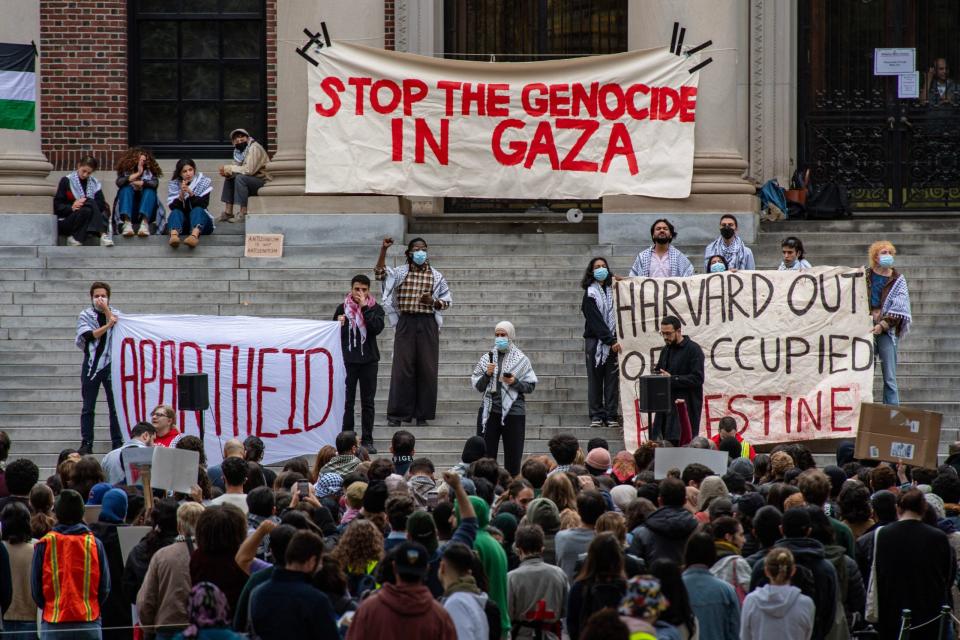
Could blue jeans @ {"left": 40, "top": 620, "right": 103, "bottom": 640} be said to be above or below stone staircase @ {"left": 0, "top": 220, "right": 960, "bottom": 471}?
below

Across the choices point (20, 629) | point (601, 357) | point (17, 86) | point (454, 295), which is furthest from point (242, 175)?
point (20, 629)

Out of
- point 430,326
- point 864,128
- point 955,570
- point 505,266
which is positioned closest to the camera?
point 955,570

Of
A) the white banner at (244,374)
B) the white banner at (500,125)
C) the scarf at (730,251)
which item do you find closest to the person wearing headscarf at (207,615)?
the white banner at (244,374)

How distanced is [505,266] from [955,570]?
10.4m

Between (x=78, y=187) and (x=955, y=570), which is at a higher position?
(x=78, y=187)

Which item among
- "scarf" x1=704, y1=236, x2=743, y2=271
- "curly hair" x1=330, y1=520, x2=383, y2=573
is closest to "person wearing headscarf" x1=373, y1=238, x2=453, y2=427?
"scarf" x1=704, y1=236, x2=743, y2=271

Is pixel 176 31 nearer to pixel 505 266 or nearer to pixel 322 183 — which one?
pixel 322 183

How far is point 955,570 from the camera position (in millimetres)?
9547

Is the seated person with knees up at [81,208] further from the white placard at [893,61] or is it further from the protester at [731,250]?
the white placard at [893,61]

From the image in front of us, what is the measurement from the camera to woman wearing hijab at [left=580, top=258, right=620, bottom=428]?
16.3m

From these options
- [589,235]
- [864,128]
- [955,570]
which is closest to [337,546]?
[955,570]

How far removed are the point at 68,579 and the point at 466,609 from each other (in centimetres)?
235

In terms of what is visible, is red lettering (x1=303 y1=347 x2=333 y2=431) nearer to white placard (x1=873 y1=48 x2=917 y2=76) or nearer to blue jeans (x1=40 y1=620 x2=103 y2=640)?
blue jeans (x1=40 y1=620 x2=103 y2=640)

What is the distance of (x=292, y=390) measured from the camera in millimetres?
15602
